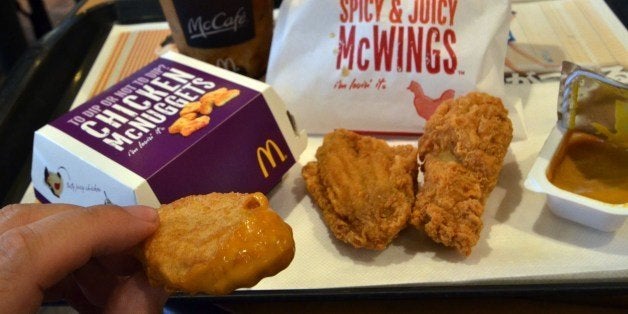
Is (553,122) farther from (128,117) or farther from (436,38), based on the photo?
(128,117)

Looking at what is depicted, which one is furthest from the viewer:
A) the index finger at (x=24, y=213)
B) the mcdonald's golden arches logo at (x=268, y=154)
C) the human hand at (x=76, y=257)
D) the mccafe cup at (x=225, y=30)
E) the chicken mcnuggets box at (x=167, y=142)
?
the mccafe cup at (x=225, y=30)

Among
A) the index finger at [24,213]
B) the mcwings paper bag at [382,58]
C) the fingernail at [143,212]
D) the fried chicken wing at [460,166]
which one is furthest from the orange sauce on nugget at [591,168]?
the index finger at [24,213]

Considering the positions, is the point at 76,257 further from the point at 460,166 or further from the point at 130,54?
the point at 130,54

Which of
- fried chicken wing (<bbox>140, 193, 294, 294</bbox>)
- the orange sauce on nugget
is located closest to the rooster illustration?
the orange sauce on nugget

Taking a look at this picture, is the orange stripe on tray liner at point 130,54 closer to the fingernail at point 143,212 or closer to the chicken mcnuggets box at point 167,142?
the chicken mcnuggets box at point 167,142

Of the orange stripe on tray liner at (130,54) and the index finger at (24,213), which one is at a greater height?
the index finger at (24,213)

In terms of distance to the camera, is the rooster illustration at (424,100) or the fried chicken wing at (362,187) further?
the rooster illustration at (424,100)
